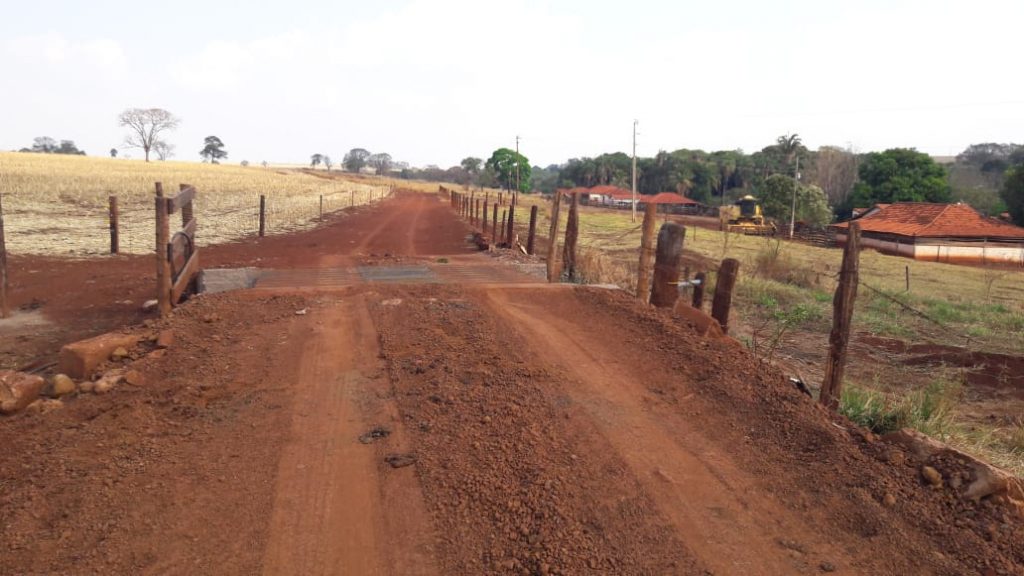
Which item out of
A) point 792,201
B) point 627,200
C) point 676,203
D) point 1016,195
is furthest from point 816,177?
point 1016,195

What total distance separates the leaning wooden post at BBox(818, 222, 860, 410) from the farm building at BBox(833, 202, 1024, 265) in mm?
38184

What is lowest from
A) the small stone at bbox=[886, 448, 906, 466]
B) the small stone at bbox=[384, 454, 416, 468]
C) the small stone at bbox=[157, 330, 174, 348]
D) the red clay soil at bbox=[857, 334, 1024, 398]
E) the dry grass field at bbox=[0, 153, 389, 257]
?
the red clay soil at bbox=[857, 334, 1024, 398]

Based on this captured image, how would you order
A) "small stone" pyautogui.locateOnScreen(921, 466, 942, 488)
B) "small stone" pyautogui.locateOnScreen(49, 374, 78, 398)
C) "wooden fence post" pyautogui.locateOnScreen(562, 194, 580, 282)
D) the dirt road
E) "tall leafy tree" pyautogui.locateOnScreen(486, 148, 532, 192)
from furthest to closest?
"tall leafy tree" pyautogui.locateOnScreen(486, 148, 532, 192) < "wooden fence post" pyautogui.locateOnScreen(562, 194, 580, 282) < "small stone" pyautogui.locateOnScreen(49, 374, 78, 398) < "small stone" pyautogui.locateOnScreen(921, 466, 942, 488) < the dirt road

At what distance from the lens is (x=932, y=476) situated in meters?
4.22

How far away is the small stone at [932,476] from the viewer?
420 centimetres

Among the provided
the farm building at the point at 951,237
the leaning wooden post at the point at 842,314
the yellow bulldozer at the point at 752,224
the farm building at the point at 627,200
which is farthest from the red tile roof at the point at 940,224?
the leaning wooden post at the point at 842,314

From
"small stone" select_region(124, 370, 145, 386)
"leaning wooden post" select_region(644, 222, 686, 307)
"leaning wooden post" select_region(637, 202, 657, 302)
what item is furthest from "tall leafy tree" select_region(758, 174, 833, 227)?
"small stone" select_region(124, 370, 145, 386)

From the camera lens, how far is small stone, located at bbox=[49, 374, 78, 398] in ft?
18.3

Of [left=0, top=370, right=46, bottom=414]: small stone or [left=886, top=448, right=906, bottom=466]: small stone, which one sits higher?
[left=886, top=448, right=906, bottom=466]: small stone

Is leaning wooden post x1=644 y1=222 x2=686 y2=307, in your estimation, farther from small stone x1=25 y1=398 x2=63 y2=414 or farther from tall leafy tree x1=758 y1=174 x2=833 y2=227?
tall leafy tree x1=758 y1=174 x2=833 y2=227

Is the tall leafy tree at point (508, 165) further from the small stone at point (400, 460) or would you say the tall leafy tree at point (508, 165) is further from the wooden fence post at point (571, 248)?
the small stone at point (400, 460)

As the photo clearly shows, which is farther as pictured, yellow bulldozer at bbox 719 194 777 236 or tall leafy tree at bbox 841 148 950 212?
tall leafy tree at bbox 841 148 950 212

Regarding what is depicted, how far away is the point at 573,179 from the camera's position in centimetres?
→ 10819

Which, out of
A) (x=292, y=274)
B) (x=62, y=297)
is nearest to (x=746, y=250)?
(x=292, y=274)
